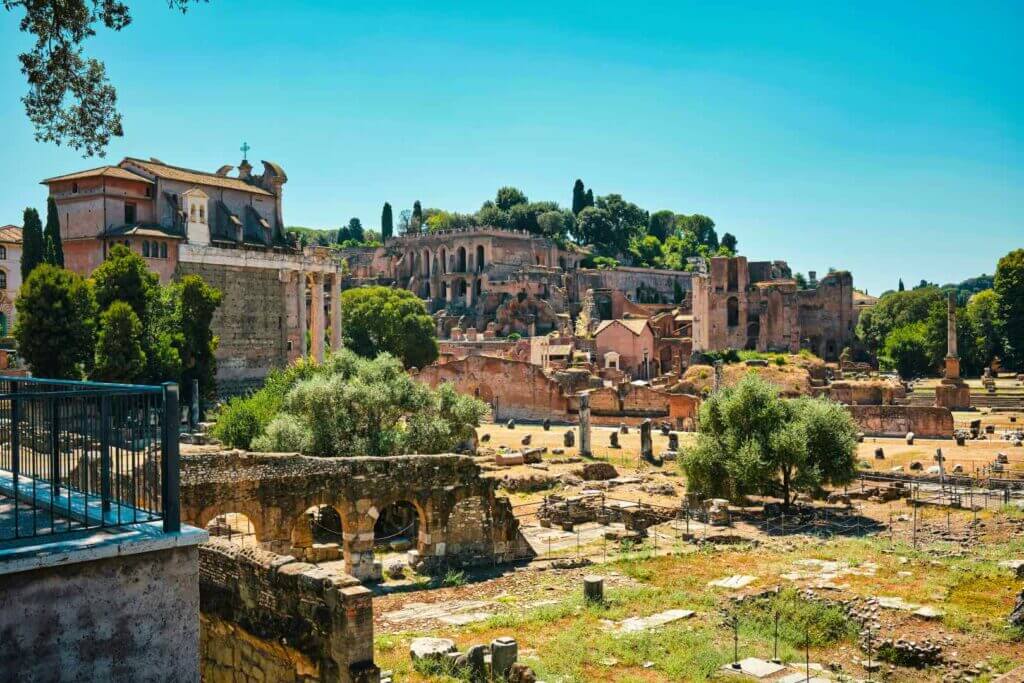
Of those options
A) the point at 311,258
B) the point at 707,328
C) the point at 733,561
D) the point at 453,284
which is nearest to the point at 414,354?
the point at 311,258

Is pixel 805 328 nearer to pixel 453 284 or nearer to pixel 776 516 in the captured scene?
pixel 453 284

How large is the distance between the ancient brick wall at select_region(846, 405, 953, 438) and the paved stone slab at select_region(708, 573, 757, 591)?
29582mm

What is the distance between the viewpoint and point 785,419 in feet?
95.6

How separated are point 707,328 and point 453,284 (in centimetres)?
3304

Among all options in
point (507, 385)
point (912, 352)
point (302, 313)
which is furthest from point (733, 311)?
point (302, 313)

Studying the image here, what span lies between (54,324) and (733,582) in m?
26.2

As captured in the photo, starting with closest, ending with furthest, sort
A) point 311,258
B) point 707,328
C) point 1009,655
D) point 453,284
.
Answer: point 1009,655 < point 311,258 < point 707,328 < point 453,284

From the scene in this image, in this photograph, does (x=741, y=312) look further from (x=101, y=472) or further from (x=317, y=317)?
(x=101, y=472)

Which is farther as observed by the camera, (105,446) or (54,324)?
(54,324)

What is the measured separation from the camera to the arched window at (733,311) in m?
84.4

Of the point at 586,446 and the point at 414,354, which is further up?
the point at 414,354

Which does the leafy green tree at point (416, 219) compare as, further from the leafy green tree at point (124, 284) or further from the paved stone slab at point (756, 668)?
the paved stone slab at point (756, 668)

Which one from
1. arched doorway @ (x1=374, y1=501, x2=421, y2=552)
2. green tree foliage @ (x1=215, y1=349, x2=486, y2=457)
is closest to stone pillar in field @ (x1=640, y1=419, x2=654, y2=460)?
green tree foliage @ (x1=215, y1=349, x2=486, y2=457)

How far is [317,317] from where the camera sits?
53.6 metres
